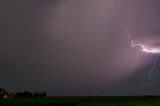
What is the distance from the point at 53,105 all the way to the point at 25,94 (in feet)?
271

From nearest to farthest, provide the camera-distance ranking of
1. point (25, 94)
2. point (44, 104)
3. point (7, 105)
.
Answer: point (7, 105), point (44, 104), point (25, 94)

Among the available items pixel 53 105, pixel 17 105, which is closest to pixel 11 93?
pixel 53 105

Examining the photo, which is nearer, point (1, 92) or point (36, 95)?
point (1, 92)

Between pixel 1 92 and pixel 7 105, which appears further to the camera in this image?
pixel 1 92

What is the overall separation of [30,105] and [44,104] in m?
9.14

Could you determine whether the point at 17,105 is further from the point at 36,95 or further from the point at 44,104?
the point at 36,95

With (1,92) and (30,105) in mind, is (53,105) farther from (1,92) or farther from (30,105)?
(1,92)

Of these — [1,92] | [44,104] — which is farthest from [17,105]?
[1,92]

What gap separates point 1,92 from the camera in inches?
5901

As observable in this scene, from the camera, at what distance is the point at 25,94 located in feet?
545

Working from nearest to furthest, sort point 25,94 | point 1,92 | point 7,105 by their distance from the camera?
point 7,105 → point 1,92 → point 25,94

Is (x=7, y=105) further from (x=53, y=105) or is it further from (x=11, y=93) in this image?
(x=11, y=93)

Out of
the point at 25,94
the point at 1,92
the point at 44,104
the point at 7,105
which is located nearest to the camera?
A: the point at 7,105

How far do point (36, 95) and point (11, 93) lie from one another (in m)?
14.6
